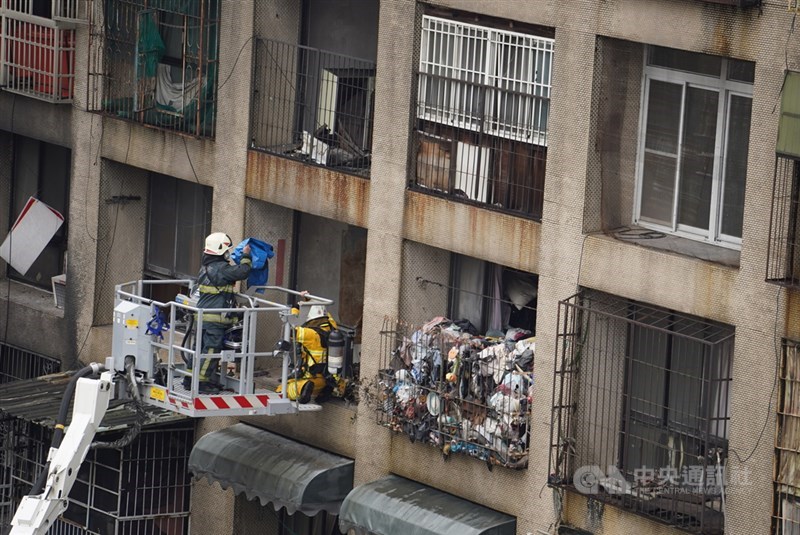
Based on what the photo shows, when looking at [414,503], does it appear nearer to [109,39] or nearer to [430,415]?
[430,415]

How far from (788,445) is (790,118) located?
3.31 metres

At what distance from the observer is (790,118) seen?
1723 cm

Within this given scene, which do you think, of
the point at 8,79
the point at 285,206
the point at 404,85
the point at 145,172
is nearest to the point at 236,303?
the point at 285,206

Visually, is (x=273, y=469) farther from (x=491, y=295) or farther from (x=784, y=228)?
(x=784, y=228)

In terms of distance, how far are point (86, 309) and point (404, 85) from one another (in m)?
7.47

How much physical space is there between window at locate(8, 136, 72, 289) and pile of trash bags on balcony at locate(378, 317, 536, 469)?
321 inches

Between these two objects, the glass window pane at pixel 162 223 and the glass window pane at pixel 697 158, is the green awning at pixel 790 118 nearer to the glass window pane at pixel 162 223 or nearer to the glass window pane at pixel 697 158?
the glass window pane at pixel 697 158

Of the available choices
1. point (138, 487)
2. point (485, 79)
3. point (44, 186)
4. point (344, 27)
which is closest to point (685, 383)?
point (485, 79)

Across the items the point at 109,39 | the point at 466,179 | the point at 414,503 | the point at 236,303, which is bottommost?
the point at 414,503

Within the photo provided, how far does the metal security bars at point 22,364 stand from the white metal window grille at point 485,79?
8.91 metres

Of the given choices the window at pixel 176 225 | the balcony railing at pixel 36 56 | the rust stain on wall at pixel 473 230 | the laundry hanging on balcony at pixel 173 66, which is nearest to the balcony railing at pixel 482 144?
the rust stain on wall at pixel 473 230

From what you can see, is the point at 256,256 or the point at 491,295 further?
the point at 491,295

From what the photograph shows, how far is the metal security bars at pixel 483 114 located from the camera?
21.1 m

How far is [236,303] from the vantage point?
22922 millimetres
